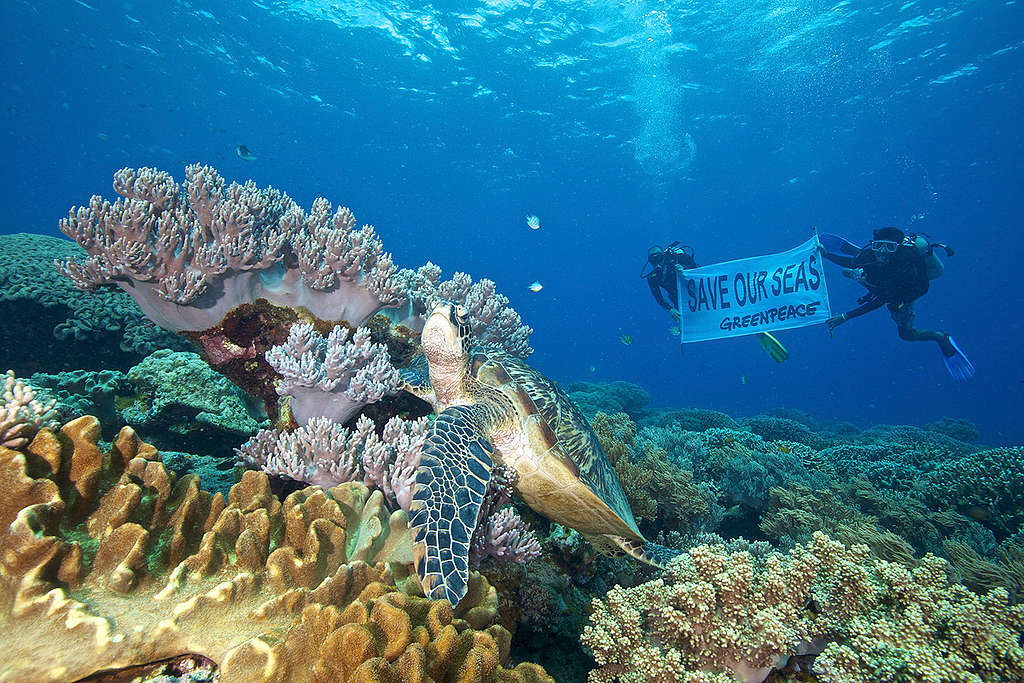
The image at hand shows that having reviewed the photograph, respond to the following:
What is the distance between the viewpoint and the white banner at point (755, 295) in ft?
23.6

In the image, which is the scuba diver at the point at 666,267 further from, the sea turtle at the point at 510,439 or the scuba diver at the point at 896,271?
the sea turtle at the point at 510,439

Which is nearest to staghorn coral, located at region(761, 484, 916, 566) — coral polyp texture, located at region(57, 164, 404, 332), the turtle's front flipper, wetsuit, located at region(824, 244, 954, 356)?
the turtle's front flipper

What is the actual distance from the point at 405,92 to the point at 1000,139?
51.2 metres

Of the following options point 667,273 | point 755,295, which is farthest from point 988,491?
point 667,273

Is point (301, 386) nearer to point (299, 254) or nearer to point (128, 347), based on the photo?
point (299, 254)

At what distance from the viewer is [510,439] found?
3271mm

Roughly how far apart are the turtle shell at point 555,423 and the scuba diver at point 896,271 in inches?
338

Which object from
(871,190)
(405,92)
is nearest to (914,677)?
(405,92)

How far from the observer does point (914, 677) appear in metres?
1.67

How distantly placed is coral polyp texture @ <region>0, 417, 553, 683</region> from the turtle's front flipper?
17 centimetres

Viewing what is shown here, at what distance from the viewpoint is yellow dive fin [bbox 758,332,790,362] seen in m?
10.4

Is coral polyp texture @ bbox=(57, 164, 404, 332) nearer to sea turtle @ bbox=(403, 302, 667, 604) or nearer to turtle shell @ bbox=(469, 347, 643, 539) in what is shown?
sea turtle @ bbox=(403, 302, 667, 604)

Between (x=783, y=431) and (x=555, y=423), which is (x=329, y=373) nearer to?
(x=555, y=423)

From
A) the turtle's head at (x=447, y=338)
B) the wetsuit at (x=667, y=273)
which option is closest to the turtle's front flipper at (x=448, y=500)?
the turtle's head at (x=447, y=338)
